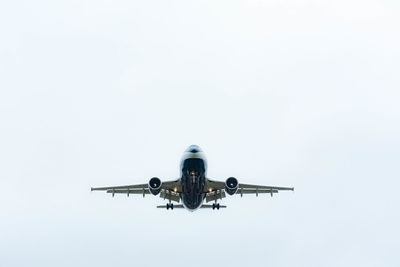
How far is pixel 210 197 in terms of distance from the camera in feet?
224

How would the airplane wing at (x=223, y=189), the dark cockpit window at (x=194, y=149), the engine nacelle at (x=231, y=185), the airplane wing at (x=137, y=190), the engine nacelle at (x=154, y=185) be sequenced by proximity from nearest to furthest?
the dark cockpit window at (x=194, y=149), the engine nacelle at (x=154, y=185), the engine nacelle at (x=231, y=185), the airplane wing at (x=223, y=189), the airplane wing at (x=137, y=190)

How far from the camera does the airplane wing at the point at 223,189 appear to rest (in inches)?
2544

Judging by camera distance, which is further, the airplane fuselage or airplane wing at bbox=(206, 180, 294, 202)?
airplane wing at bbox=(206, 180, 294, 202)

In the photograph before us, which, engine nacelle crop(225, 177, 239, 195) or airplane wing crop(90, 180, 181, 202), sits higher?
airplane wing crop(90, 180, 181, 202)

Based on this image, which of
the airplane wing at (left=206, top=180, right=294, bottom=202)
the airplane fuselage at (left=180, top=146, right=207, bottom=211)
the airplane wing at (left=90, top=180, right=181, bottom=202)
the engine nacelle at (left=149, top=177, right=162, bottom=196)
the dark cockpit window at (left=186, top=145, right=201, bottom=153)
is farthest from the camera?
the airplane wing at (left=90, top=180, right=181, bottom=202)

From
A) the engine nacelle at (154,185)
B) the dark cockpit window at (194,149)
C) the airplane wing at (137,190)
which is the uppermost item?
the dark cockpit window at (194,149)

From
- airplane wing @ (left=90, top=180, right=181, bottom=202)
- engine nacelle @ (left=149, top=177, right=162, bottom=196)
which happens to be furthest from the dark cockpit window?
airplane wing @ (left=90, top=180, right=181, bottom=202)

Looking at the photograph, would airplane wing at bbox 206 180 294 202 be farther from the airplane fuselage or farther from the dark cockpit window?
the dark cockpit window

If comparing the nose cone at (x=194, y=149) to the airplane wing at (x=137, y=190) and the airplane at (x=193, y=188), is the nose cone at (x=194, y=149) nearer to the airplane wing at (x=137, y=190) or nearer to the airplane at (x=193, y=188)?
the airplane at (x=193, y=188)

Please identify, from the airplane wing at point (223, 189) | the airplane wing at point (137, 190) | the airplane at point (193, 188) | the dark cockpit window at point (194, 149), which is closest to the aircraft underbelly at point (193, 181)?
the airplane at point (193, 188)

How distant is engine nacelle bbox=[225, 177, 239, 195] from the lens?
194ft

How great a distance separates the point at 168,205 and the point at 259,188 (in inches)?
374

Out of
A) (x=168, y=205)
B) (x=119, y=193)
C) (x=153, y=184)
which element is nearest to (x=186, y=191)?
(x=153, y=184)

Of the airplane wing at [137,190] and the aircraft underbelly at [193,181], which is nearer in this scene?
the aircraft underbelly at [193,181]
